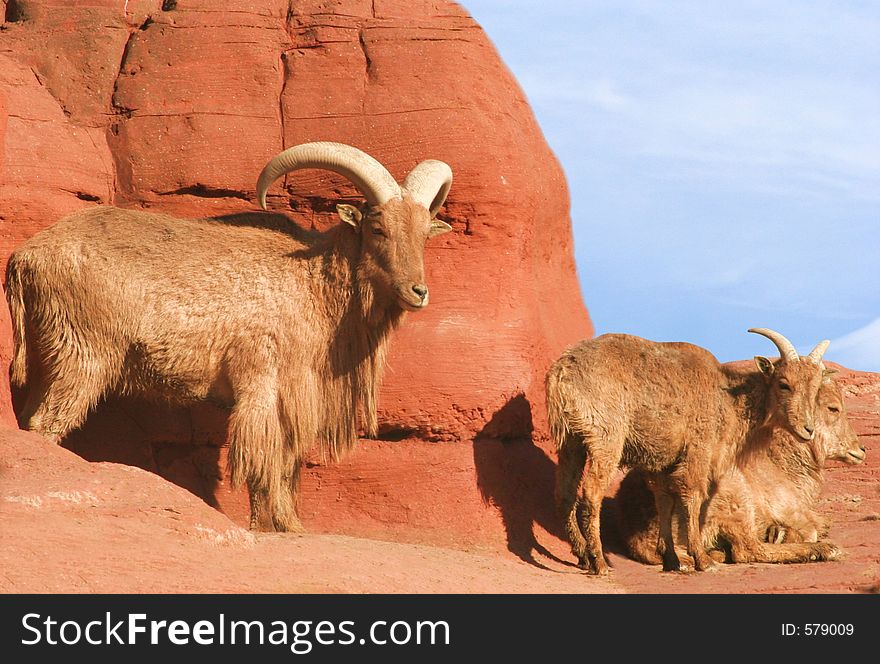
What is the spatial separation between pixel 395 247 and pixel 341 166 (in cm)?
100

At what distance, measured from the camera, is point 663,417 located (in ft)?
41.4

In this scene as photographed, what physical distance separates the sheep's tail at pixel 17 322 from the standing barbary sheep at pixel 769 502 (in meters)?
6.15

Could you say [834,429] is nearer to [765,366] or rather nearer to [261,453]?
[765,366]

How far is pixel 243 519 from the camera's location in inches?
507

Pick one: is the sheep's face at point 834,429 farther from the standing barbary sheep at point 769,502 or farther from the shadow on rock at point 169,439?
the shadow on rock at point 169,439

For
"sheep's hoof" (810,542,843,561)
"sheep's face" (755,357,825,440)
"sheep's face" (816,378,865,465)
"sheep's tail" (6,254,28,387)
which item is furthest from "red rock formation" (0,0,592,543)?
"sheep's face" (816,378,865,465)

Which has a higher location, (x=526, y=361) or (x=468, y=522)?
(x=526, y=361)

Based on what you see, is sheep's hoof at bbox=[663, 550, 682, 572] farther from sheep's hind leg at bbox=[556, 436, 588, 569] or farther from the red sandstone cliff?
sheep's hind leg at bbox=[556, 436, 588, 569]

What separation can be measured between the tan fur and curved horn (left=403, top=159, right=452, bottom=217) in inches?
8.0

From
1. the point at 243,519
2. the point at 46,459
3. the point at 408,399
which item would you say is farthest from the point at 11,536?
the point at 408,399

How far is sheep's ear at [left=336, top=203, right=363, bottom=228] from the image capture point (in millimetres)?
11875

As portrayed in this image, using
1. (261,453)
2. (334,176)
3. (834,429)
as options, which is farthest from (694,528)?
(334,176)

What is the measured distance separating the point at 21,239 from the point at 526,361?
17.0ft

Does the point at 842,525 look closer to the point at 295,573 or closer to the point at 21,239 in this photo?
the point at 295,573
